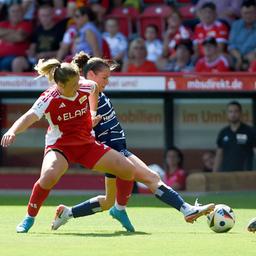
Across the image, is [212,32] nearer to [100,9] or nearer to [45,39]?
[100,9]

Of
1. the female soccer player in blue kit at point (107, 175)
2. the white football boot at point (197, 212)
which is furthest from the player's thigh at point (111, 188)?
the white football boot at point (197, 212)

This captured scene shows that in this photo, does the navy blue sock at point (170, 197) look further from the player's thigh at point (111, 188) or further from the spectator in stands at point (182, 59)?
the spectator in stands at point (182, 59)

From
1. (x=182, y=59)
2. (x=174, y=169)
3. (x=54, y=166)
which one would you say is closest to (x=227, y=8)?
(x=182, y=59)

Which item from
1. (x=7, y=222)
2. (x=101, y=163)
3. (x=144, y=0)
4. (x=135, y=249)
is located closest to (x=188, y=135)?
(x=144, y=0)

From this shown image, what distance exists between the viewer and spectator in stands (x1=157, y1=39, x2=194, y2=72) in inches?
615

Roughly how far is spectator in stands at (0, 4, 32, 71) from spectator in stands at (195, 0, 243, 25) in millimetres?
3026

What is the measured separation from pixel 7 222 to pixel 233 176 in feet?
18.8

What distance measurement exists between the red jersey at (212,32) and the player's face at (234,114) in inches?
43.6

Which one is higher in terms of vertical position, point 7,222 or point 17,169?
point 7,222

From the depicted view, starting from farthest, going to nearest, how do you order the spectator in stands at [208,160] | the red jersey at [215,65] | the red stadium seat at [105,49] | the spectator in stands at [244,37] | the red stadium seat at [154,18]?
the red stadium seat at [154,18]
the spectator in stands at [208,160]
the red stadium seat at [105,49]
the spectator in stands at [244,37]
the red jersey at [215,65]

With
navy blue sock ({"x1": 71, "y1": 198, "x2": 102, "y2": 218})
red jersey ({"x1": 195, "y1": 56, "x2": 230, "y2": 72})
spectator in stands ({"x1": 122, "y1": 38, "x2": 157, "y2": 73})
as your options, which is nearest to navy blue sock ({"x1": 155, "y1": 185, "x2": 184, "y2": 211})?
navy blue sock ({"x1": 71, "y1": 198, "x2": 102, "y2": 218})

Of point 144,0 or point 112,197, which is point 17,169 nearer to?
point 144,0

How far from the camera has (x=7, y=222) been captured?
10.2 metres

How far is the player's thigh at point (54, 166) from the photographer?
8586 mm
